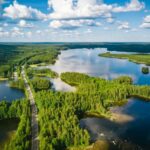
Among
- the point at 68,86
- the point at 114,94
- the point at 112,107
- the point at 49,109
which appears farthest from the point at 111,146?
the point at 68,86

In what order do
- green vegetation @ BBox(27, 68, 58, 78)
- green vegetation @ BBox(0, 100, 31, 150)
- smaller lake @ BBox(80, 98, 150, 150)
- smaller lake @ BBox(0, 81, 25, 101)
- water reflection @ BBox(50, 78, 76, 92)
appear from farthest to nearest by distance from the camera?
1. green vegetation @ BBox(27, 68, 58, 78)
2. water reflection @ BBox(50, 78, 76, 92)
3. smaller lake @ BBox(0, 81, 25, 101)
4. smaller lake @ BBox(80, 98, 150, 150)
5. green vegetation @ BBox(0, 100, 31, 150)

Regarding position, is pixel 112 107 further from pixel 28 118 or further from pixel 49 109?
pixel 28 118

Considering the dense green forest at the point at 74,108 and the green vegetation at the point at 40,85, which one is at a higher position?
the dense green forest at the point at 74,108

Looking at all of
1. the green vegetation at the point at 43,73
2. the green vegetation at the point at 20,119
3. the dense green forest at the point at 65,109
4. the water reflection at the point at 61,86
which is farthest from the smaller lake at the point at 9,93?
the green vegetation at the point at 43,73

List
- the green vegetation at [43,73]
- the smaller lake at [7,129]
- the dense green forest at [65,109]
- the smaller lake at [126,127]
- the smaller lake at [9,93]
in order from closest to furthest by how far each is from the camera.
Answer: the dense green forest at [65,109]
the smaller lake at [126,127]
the smaller lake at [7,129]
the smaller lake at [9,93]
the green vegetation at [43,73]

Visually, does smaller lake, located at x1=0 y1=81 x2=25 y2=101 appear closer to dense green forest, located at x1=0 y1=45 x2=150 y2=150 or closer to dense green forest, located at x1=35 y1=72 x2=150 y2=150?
dense green forest, located at x1=0 y1=45 x2=150 y2=150

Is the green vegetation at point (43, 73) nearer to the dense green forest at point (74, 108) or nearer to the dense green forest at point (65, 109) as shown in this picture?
the dense green forest at point (65, 109)

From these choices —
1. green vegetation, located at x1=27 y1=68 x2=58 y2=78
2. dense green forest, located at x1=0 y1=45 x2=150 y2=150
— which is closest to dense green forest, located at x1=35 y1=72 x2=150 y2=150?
dense green forest, located at x1=0 y1=45 x2=150 y2=150

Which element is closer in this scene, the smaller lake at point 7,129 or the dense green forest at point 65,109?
the dense green forest at point 65,109
